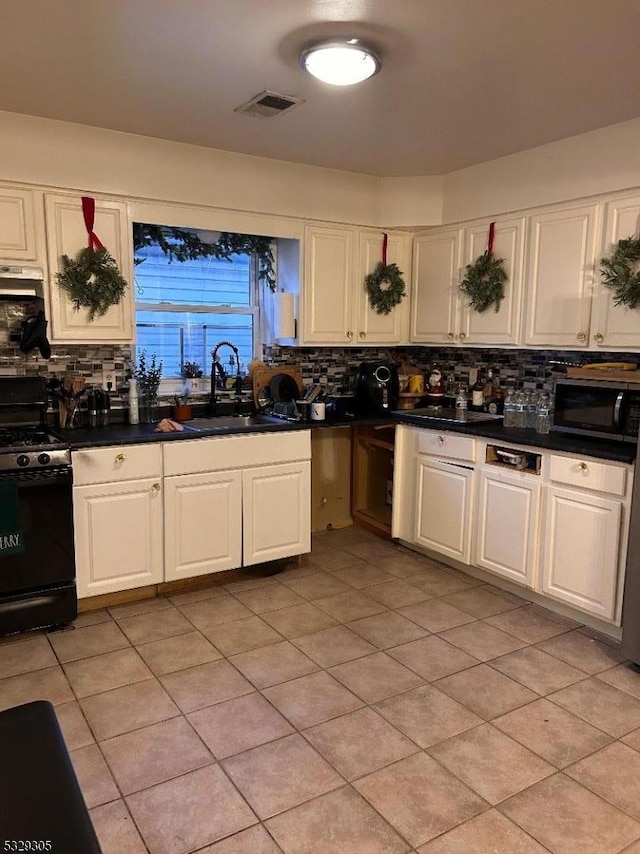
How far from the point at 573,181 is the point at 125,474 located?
2.70m

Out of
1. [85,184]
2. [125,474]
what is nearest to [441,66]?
[85,184]

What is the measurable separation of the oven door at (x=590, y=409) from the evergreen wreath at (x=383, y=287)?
139 centimetres

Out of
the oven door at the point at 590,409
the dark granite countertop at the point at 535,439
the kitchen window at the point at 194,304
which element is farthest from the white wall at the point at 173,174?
the oven door at the point at 590,409

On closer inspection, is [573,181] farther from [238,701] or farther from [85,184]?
[238,701]

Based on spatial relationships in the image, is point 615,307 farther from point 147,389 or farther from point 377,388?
point 147,389

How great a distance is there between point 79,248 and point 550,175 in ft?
8.10

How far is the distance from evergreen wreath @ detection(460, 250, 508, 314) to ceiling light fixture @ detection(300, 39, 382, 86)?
159cm

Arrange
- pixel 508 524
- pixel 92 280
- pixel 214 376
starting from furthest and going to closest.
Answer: pixel 214 376
pixel 508 524
pixel 92 280

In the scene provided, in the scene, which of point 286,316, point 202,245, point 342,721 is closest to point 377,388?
point 286,316

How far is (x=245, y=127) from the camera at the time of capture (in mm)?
3164

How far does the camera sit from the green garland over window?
12.2 ft

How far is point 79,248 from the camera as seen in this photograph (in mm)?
3223

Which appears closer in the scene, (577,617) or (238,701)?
(238,701)

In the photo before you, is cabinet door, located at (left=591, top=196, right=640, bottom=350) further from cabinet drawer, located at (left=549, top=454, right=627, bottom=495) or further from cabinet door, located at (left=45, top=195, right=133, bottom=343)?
cabinet door, located at (left=45, top=195, right=133, bottom=343)
